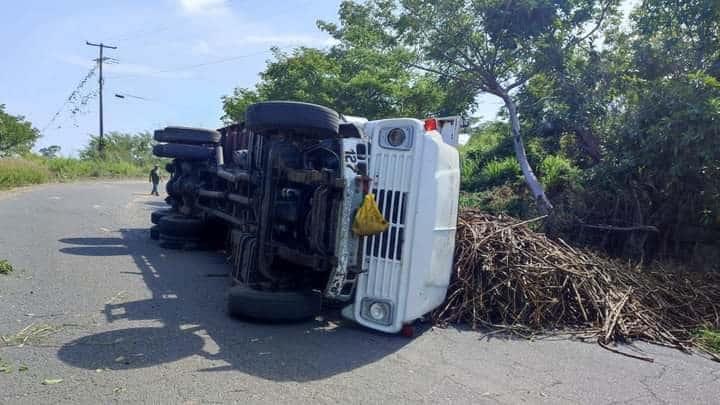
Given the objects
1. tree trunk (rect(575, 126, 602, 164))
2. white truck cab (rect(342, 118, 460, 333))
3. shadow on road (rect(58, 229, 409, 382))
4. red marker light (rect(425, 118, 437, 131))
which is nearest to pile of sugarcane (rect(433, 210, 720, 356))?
white truck cab (rect(342, 118, 460, 333))

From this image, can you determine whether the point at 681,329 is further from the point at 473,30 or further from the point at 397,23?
the point at 397,23

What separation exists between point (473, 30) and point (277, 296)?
27.0ft

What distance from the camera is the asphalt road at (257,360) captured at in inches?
144

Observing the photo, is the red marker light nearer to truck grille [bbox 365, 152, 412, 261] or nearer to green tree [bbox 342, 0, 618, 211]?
truck grille [bbox 365, 152, 412, 261]

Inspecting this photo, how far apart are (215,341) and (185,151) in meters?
5.21

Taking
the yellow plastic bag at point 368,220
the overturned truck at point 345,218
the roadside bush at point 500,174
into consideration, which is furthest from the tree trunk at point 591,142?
the yellow plastic bag at point 368,220

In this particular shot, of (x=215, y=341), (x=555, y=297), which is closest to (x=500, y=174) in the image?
(x=555, y=297)

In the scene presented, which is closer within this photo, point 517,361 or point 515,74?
point 517,361

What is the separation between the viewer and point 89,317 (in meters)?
4.98

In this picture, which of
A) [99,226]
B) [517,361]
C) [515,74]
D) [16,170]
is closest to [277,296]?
[517,361]

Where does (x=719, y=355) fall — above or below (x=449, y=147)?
A: below

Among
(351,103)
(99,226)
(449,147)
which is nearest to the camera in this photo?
(449,147)

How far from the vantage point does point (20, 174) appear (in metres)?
23.7

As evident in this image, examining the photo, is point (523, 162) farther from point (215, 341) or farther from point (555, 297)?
point (215, 341)
